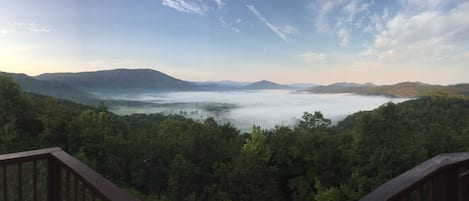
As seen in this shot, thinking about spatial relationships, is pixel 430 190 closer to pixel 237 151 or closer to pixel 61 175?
pixel 61 175

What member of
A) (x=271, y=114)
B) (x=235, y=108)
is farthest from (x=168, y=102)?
(x=271, y=114)

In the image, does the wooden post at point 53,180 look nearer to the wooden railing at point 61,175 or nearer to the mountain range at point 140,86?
the wooden railing at point 61,175

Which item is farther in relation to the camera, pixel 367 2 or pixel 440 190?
pixel 367 2

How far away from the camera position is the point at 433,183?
38.6 inches

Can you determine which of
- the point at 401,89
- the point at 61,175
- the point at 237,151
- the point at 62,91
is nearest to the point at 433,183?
the point at 61,175

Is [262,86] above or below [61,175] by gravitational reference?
above

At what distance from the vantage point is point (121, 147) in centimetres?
1803

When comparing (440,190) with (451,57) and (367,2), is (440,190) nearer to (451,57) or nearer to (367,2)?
(451,57)

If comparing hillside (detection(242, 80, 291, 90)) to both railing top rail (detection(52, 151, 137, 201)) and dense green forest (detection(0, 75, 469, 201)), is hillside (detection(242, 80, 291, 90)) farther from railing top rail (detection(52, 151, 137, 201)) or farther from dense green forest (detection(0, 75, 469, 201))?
railing top rail (detection(52, 151, 137, 201))

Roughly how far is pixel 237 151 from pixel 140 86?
121ft

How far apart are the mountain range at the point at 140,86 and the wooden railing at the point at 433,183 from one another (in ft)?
116

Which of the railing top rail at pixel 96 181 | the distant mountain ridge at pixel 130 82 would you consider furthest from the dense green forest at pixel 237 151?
the distant mountain ridge at pixel 130 82

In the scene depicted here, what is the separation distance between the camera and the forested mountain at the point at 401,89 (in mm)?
38156

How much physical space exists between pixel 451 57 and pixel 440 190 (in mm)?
31692
